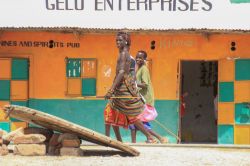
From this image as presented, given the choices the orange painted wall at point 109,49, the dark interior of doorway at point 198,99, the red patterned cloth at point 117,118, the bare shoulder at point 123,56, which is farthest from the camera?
the dark interior of doorway at point 198,99

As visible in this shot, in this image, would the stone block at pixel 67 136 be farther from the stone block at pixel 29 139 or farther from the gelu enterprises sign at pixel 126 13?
the gelu enterprises sign at pixel 126 13

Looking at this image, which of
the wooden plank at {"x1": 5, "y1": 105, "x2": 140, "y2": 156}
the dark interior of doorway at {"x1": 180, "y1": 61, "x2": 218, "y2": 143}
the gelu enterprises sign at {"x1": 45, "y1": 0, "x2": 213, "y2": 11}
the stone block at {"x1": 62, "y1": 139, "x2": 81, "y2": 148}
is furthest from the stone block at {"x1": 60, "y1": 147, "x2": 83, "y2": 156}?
the dark interior of doorway at {"x1": 180, "y1": 61, "x2": 218, "y2": 143}

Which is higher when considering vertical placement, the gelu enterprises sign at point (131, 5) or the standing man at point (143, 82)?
the gelu enterprises sign at point (131, 5)

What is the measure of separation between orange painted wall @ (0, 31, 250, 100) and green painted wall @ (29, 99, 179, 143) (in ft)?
0.48

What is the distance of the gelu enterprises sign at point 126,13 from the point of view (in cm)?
1287

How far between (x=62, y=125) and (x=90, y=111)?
539 centimetres

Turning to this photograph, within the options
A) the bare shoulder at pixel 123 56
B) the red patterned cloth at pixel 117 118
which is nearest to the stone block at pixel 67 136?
the red patterned cloth at pixel 117 118

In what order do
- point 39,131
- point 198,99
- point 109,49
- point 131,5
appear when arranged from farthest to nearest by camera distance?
1. point 198,99
2. point 109,49
3. point 131,5
4. point 39,131

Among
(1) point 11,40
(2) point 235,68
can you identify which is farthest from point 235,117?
(1) point 11,40

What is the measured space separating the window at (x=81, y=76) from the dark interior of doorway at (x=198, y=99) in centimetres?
Result: 307

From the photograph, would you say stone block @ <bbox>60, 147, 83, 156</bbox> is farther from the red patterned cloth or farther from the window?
the window

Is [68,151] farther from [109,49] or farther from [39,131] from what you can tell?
[109,49]

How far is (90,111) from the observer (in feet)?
43.7

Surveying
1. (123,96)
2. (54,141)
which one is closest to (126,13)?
(123,96)
